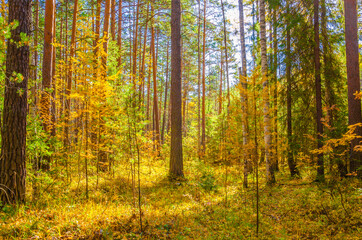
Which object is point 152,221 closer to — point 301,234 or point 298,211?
point 301,234

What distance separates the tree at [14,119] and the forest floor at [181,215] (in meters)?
0.46

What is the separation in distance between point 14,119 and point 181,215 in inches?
176

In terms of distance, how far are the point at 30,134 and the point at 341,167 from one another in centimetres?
983

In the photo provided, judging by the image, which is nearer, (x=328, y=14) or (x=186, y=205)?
(x=186, y=205)

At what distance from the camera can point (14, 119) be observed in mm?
4180

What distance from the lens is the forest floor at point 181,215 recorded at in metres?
3.83

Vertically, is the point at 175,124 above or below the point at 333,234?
above

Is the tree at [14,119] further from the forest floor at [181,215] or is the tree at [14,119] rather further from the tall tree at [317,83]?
the tall tree at [317,83]

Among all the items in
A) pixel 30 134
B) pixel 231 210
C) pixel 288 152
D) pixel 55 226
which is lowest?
pixel 231 210

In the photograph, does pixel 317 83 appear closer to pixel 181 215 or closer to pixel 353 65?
pixel 353 65

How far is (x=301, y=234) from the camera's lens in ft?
14.9

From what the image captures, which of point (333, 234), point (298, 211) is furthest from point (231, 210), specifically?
point (333, 234)

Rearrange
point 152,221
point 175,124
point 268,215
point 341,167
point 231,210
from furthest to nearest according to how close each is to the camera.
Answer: point 175,124
point 341,167
point 231,210
point 268,215
point 152,221

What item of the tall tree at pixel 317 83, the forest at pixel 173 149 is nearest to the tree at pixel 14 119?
the forest at pixel 173 149
